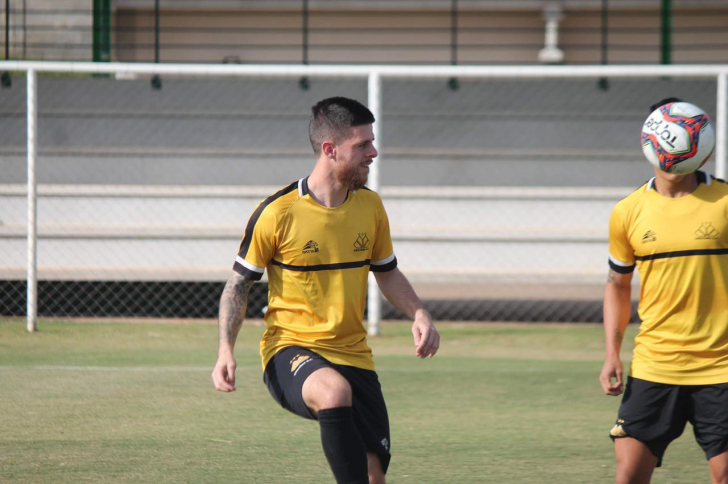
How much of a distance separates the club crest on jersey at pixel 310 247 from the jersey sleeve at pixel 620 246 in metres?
1.23

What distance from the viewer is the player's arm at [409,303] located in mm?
3869

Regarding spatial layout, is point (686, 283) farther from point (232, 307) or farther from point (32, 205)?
point (32, 205)

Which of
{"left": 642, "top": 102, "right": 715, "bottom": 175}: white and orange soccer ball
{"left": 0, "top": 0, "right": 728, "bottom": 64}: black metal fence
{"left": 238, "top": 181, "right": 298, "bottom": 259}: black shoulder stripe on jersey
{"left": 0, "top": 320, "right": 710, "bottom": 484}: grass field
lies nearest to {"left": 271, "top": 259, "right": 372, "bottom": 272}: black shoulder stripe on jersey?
{"left": 238, "top": 181, "right": 298, "bottom": 259}: black shoulder stripe on jersey

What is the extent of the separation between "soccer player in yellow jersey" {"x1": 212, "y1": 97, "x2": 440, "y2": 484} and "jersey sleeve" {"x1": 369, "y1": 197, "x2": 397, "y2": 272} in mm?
146

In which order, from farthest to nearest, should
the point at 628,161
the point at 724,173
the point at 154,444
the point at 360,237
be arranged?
the point at 628,161 → the point at 724,173 → the point at 154,444 → the point at 360,237

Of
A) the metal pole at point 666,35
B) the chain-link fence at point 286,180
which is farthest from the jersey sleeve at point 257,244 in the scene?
the metal pole at point 666,35

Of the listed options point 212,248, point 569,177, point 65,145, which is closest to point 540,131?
point 569,177

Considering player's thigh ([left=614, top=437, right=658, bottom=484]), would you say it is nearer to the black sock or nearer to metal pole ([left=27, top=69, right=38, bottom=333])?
the black sock

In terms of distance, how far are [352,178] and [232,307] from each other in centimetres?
72

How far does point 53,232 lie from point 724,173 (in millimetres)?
7594

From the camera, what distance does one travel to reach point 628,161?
1219 cm

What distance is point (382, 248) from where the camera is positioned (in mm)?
4184

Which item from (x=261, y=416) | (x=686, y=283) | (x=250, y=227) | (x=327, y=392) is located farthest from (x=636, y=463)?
(x=261, y=416)

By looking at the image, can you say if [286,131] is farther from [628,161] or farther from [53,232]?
[628,161]
